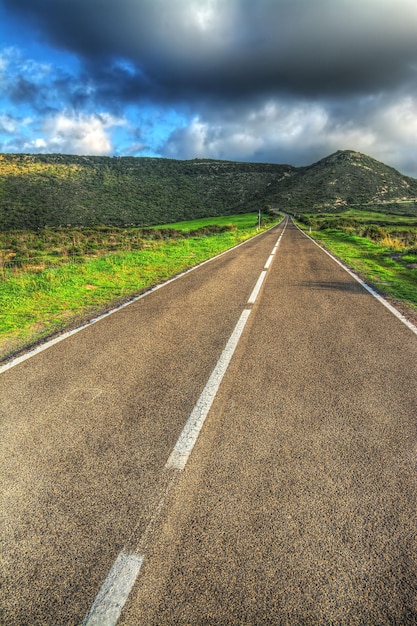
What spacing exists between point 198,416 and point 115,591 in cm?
173

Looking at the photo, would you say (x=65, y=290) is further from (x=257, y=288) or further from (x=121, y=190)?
(x=121, y=190)

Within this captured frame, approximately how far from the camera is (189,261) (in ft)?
54.2

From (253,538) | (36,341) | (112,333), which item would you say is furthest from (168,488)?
(36,341)

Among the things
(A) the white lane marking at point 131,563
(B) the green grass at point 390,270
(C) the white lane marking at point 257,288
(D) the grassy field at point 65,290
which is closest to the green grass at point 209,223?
(B) the green grass at point 390,270

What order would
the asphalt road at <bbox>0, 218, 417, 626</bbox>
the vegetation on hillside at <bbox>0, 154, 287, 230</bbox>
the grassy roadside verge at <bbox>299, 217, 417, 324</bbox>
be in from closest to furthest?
1. the asphalt road at <bbox>0, 218, 417, 626</bbox>
2. the grassy roadside verge at <bbox>299, 217, 417, 324</bbox>
3. the vegetation on hillside at <bbox>0, 154, 287, 230</bbox>

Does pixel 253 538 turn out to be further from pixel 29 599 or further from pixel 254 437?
pixel 29 599

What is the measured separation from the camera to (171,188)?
9956cm

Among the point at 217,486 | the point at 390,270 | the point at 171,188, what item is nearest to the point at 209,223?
the point at 390,270

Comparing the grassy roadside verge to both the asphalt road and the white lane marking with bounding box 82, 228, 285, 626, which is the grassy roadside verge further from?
the white lane marking with bounding box 82, 228, 285, 626

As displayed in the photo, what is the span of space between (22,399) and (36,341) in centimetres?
227

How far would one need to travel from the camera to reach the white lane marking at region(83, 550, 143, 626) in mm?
1750

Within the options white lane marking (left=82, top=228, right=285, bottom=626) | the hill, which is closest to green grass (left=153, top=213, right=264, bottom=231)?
the hill

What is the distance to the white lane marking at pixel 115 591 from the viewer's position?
68.9 inches

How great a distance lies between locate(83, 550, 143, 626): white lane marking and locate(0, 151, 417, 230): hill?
5344cm
